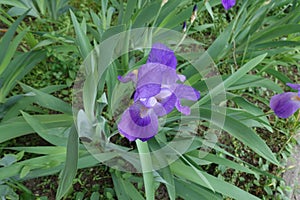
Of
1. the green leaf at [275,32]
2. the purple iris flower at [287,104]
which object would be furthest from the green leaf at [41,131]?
the green leaf at [275,32]

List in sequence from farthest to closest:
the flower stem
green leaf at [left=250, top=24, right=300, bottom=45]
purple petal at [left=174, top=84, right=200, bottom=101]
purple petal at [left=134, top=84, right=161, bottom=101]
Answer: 1. green leaf at [left=250, top=24, right=300, bottom=45]
2. the flower stem
3. purple petal at [left=174, top=84, right=200, bottom=101]
4. purple petal at [left=134, top=84, right=161, bottom=101]

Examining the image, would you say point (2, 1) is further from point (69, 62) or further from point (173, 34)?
point (173, 34)

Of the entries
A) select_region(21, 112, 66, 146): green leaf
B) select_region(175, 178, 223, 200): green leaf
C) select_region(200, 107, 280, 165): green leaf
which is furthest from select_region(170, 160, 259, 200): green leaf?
select_region(21, 112, 66, 146): green leaf

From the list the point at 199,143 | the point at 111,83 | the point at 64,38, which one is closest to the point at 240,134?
the point at 199,143

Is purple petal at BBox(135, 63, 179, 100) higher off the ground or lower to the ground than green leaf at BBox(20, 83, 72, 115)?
higher

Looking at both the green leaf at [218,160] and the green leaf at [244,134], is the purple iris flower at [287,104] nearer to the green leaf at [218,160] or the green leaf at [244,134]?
the green leaf at [244,134]

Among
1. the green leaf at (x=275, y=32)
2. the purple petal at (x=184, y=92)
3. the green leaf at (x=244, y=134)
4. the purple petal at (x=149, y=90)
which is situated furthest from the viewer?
the green leaf at (x=275, y=32)

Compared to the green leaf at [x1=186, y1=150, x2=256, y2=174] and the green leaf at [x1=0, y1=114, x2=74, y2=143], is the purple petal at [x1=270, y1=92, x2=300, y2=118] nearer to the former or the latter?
the green leaf at [x1=186, y1=150, x2=256, y2=174]

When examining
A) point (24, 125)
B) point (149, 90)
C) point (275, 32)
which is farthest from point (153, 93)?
point (275, 32)
